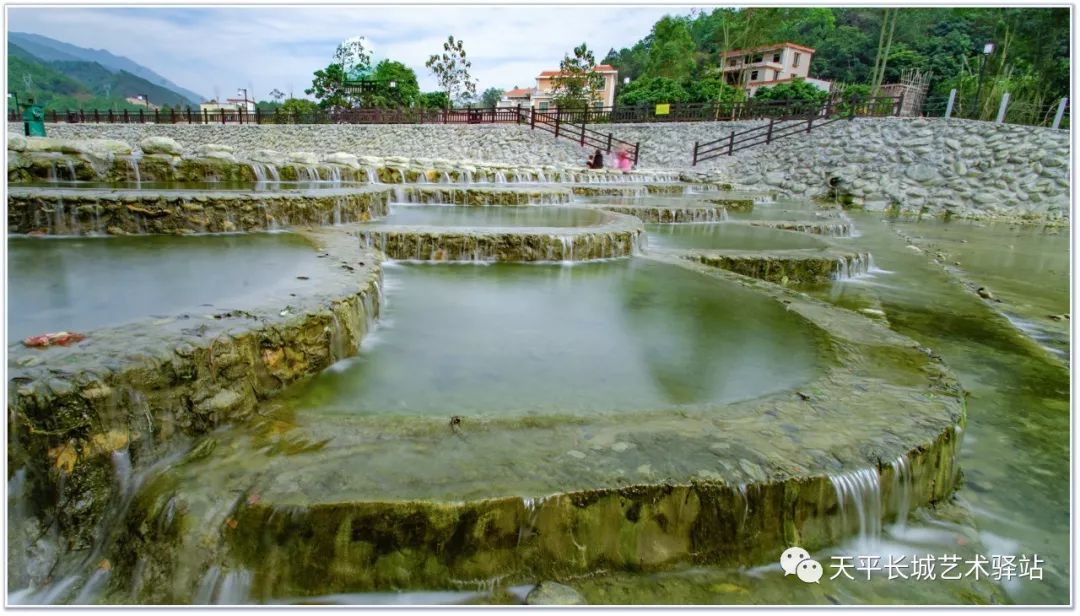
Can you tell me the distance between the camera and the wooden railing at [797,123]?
59.1ft

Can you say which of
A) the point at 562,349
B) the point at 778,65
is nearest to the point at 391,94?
the point at 778,65

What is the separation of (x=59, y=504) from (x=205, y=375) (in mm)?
541

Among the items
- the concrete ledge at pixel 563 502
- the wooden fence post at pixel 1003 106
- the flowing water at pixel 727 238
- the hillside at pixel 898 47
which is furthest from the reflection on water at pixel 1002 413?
the hillside at pixel 898 47

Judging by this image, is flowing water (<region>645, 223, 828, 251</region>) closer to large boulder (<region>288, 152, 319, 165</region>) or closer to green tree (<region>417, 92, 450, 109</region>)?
large boulder (<region>288, 152, 319, 165</region>)

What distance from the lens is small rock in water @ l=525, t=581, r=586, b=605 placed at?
5.22 ft

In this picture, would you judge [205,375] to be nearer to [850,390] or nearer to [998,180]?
[850,390]

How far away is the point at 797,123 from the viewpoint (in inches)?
720

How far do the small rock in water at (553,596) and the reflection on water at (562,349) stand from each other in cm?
73

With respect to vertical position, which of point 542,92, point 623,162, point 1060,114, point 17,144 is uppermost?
point 542,92

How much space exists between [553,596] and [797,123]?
19.8 m

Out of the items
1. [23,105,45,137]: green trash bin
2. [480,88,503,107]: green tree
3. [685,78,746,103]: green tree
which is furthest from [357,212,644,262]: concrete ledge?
[480,88,503,107]: green tree

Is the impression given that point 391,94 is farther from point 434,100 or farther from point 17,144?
point 17,144

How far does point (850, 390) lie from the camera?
247cm

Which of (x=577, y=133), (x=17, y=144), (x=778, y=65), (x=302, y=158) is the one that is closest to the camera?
(x=17, y=144)
